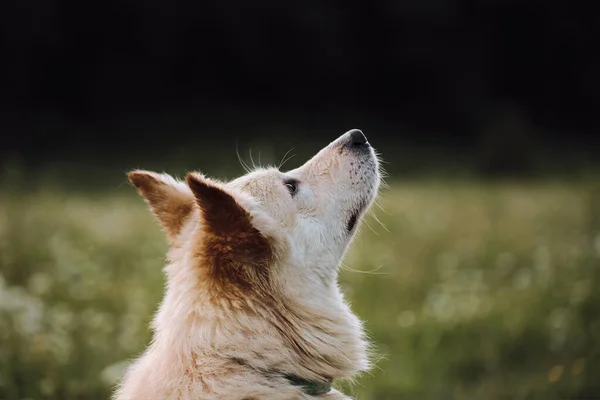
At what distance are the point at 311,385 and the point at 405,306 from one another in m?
3.50

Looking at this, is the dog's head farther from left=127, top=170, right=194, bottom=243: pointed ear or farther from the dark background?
the dark background

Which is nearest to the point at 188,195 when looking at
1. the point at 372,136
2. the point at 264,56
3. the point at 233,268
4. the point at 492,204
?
the point at 233,268

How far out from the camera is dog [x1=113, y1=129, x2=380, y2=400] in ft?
10.3

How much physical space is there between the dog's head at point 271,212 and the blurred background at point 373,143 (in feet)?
1.96

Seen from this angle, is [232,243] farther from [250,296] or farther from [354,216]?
[354,216]

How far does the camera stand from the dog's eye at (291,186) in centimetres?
387

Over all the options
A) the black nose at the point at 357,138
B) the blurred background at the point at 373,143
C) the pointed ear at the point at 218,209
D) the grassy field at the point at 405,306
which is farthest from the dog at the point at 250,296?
the grassy field at the point at 405,306

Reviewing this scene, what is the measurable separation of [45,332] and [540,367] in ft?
11.0

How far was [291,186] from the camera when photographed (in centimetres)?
391

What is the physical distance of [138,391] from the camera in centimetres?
321

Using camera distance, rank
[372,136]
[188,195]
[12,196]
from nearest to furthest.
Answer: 1. [188,195]
2. [12,196]
3. [372,136]

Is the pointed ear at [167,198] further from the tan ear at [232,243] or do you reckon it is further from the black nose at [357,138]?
the black nose at [357,138]

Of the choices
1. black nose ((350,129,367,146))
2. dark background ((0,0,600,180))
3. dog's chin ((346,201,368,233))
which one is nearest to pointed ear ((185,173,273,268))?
dog's chin ((346,201,368,233))

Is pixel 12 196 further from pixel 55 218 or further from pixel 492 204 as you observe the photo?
pixel 492 204
